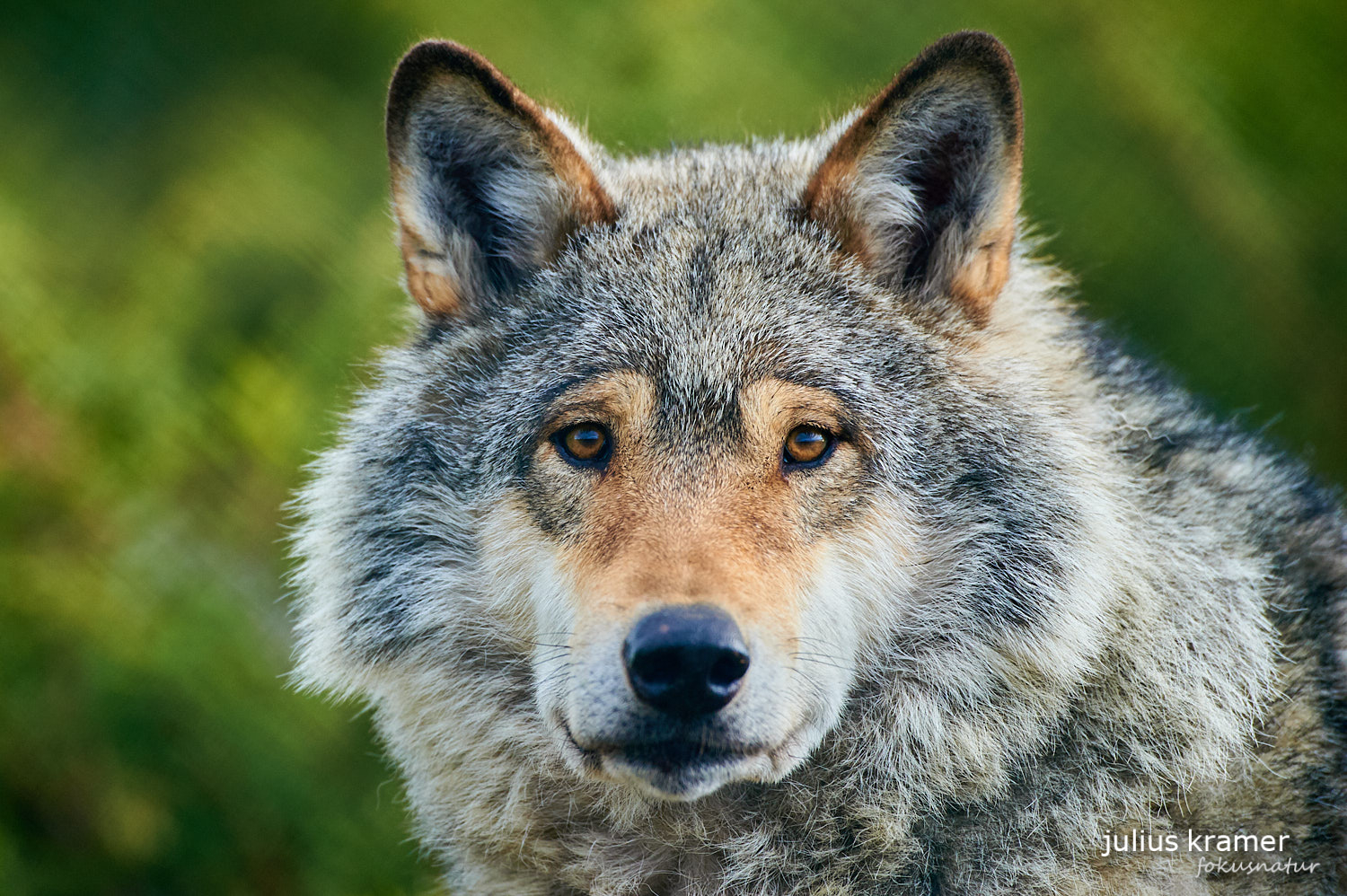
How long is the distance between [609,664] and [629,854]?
99cm

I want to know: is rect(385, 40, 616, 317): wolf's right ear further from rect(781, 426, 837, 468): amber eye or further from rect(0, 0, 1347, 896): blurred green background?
rect(781, 426, 837, 468): amber eye

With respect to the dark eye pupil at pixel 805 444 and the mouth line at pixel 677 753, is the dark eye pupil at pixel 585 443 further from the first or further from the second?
the mouth line at pixel 677 753

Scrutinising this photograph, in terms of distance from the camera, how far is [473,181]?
13.5 ft

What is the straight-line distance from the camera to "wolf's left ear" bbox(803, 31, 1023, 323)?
3.58m

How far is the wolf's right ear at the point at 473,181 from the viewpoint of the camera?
3807mm

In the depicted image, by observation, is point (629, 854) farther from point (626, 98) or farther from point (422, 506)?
point (626, 98)

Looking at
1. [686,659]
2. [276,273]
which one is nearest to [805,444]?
[686,659]

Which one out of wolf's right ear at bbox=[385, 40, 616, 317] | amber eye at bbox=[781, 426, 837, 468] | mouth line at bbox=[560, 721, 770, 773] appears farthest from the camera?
wolf's right ear at bbox=[385, 40, 616, 317]

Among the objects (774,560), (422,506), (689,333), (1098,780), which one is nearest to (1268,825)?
(1098,780)

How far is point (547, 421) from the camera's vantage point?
3.66 metres

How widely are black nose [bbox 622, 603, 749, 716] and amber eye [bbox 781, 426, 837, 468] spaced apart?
2.42ft

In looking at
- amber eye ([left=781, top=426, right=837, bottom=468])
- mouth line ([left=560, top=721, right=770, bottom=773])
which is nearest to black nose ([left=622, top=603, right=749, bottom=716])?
mouth line ([left=560, top=721, right=770, bottom=773])

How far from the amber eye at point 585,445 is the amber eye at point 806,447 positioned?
57cm

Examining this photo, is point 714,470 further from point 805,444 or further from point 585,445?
point 585,445
